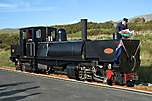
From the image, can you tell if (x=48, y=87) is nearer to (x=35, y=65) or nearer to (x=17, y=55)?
(x=35, y=65)

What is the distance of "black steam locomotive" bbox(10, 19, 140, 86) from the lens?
16391 millimetres

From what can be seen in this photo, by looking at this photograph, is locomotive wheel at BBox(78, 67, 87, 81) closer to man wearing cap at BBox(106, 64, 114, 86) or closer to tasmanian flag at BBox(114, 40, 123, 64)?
man wearing cap at BBox(106, 64, 114, 86)

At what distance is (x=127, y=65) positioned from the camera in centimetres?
1647

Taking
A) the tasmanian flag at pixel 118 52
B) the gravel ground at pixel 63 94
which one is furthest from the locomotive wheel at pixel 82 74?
the gravel ground at pixel 63 94

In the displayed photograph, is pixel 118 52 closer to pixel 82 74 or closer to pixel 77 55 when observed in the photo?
pixel 82 74

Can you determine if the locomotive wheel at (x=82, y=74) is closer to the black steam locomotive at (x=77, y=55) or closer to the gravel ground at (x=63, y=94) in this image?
the black steam locomotive at (x=77, y=55)

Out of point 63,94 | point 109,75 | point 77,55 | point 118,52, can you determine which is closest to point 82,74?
point 77,55

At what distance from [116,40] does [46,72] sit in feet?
28.8

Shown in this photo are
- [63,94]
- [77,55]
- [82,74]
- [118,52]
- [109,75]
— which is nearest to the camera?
[63,94]

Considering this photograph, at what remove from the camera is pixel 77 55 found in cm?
1933

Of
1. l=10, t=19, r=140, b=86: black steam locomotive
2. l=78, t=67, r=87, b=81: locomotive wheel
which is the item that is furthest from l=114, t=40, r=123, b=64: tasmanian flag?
l=78, t=67, r=87, b=81: locomotive wheel

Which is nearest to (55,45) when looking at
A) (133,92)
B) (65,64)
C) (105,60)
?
(65,64)

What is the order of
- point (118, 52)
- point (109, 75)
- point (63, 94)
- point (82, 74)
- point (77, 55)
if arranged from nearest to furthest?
point (63, 94) → point (118, 52) → point (109, 75) → point (82, 74) → point (77, 55)

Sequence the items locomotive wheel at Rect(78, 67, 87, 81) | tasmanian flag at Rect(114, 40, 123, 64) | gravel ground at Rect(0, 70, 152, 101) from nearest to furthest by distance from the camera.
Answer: gravel ground at Rect(0, 70, 152, 101)
tasmanian flag at Rect(114, 40, 123, 64)
locomotive wheel at Rect(78, 67, 87, 81)
